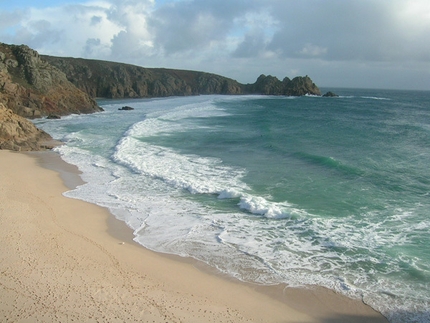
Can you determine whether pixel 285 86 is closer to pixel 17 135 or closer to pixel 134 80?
pixel 134 80

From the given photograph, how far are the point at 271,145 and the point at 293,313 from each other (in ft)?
59.4

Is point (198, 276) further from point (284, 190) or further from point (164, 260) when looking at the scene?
point (284, 190)

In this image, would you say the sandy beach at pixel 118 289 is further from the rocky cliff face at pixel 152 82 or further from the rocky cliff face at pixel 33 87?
the rocky cliff face at pixel 152 82

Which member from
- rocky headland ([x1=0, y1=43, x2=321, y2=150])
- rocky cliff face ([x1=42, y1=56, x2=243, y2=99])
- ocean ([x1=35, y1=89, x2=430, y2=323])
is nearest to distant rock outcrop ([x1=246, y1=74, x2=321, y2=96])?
rocky headland ([x1=0, y1=43, x2=321, y2=150])

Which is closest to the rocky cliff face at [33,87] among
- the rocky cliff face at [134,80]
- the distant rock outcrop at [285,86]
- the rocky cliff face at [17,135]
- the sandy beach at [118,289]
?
the rocky cliff face at [17,135]

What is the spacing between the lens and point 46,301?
24.6 feet

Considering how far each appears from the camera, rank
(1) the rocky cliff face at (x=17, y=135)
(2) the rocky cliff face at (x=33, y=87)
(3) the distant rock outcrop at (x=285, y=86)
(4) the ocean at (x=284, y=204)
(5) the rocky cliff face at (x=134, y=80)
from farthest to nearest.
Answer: (3) the distant rock outcrop at (x=285, y=86)
(5) the rocky cliff face at (x=134, y=80)
(2) the rocky cliff face at (x=33, y=87)
(1) the rocky cliff face at (x=17, y=135)
(4) the ocean at (x=284, y=204)

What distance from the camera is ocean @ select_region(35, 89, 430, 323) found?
9055 mm

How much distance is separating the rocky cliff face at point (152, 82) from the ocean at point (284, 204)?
55.3 m

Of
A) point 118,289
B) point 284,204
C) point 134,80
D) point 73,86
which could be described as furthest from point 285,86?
point 118,289

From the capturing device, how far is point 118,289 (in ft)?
26.5

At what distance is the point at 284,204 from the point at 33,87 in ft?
121

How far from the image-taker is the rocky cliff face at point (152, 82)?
78.8m

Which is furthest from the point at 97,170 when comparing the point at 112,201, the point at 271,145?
the point at 271,145
